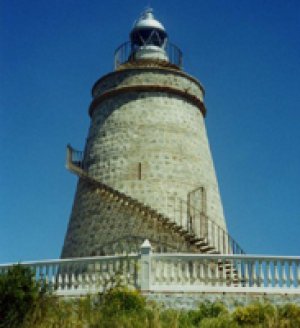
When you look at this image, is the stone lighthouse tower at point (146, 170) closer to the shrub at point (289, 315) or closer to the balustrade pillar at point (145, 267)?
the balustrade pillar at point (145, 267)

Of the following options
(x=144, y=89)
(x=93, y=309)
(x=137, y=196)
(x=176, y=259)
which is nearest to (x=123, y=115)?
(x=144, y=89)

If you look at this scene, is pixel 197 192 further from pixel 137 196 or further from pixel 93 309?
pixel 93 309

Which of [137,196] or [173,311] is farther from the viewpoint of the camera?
[137,196]

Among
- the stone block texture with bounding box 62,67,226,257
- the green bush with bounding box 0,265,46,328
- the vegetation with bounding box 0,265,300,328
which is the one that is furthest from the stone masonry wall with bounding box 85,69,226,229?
the green bush with bounding box 0,265,46,328

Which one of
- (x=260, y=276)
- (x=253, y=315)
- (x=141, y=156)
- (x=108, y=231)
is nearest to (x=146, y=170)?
(x=141, y=156)

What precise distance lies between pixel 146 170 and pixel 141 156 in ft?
2.00

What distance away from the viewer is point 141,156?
78.0ft

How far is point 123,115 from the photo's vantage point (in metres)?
24.9

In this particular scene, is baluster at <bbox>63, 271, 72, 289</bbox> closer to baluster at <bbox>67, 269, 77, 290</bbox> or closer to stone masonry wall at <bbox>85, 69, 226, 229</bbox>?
baluster at <bbox>67, 269, 77, 290</bbox>

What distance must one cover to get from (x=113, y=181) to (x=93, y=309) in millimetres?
9508

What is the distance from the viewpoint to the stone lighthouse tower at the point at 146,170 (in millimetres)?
22391

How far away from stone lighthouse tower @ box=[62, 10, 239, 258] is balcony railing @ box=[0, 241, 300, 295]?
16.8 feet

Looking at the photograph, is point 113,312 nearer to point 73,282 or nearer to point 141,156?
point 73,282

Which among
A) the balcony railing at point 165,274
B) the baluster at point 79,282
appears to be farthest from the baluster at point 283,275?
the baluster at point 79,282
